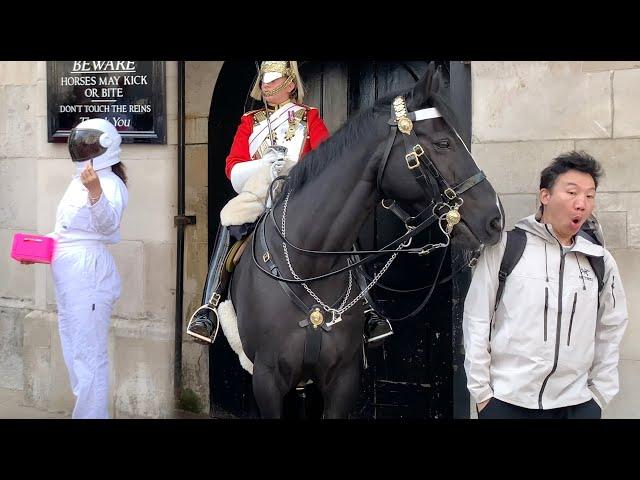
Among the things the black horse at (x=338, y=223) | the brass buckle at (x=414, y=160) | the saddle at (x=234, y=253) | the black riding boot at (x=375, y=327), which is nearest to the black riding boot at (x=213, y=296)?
the saddle at (x=234, y=253)

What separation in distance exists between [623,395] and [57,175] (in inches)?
181

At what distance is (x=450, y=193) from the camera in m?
3.49

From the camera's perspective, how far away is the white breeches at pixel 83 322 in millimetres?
5102

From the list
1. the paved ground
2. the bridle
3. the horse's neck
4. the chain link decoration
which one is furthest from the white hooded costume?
the bridle

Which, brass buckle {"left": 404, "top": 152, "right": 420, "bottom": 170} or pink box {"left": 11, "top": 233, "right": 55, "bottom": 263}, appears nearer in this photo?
brass buckle {"left": 404, "top": 152, "right": 420, "bottom": 170}

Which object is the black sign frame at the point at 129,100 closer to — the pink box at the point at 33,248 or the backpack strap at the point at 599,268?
the pink box at the point at 33,248

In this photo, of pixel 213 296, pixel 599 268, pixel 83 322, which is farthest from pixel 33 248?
pixel 599 268

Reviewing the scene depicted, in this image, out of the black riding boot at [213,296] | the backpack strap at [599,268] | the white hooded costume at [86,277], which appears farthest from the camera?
the white hooded costume at [86,277]

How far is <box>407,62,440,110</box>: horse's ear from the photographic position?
365cm

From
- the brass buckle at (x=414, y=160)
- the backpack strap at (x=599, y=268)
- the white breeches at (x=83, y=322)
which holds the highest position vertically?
the brass buckle at (x=414, y=160)

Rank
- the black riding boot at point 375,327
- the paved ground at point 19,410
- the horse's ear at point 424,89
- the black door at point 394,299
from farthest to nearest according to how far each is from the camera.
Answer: the paved ground at point 19,410, the black door at point 394,299, the black riding boot at point 375,327, the horse's ear at point 424,89

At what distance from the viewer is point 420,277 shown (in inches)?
226

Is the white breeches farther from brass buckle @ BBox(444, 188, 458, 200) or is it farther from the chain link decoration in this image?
brass buckle @ BBox(444, 188, 458, 200)

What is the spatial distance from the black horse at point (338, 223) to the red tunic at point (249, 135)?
0.64 metres
